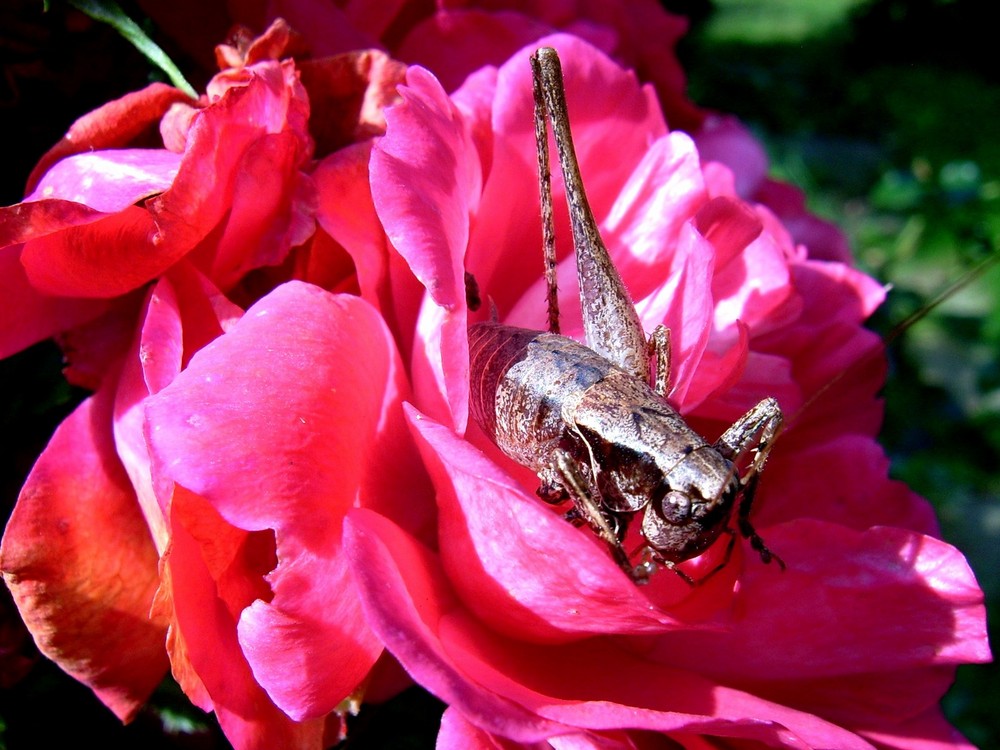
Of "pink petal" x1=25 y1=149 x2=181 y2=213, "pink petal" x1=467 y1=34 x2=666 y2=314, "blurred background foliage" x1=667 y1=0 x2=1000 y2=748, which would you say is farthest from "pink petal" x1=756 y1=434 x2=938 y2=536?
"pink petal" x1=25 y1=149 x2=181 y2=213

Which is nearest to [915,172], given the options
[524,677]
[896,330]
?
[896,330]

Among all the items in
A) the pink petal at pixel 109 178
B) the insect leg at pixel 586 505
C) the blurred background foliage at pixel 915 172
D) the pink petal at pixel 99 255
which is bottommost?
the blurred background foliage at pixel 915 172

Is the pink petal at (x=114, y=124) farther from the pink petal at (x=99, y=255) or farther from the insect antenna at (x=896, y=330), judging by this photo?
the insect antenna at (x=896, y=330)

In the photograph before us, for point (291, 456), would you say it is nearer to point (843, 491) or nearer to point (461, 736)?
point (461, 736)

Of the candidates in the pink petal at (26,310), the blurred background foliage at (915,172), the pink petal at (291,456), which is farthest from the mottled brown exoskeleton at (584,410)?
the blurred background foliage at (915,172)

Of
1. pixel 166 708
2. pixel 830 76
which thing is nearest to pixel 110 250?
pixel 166 708
